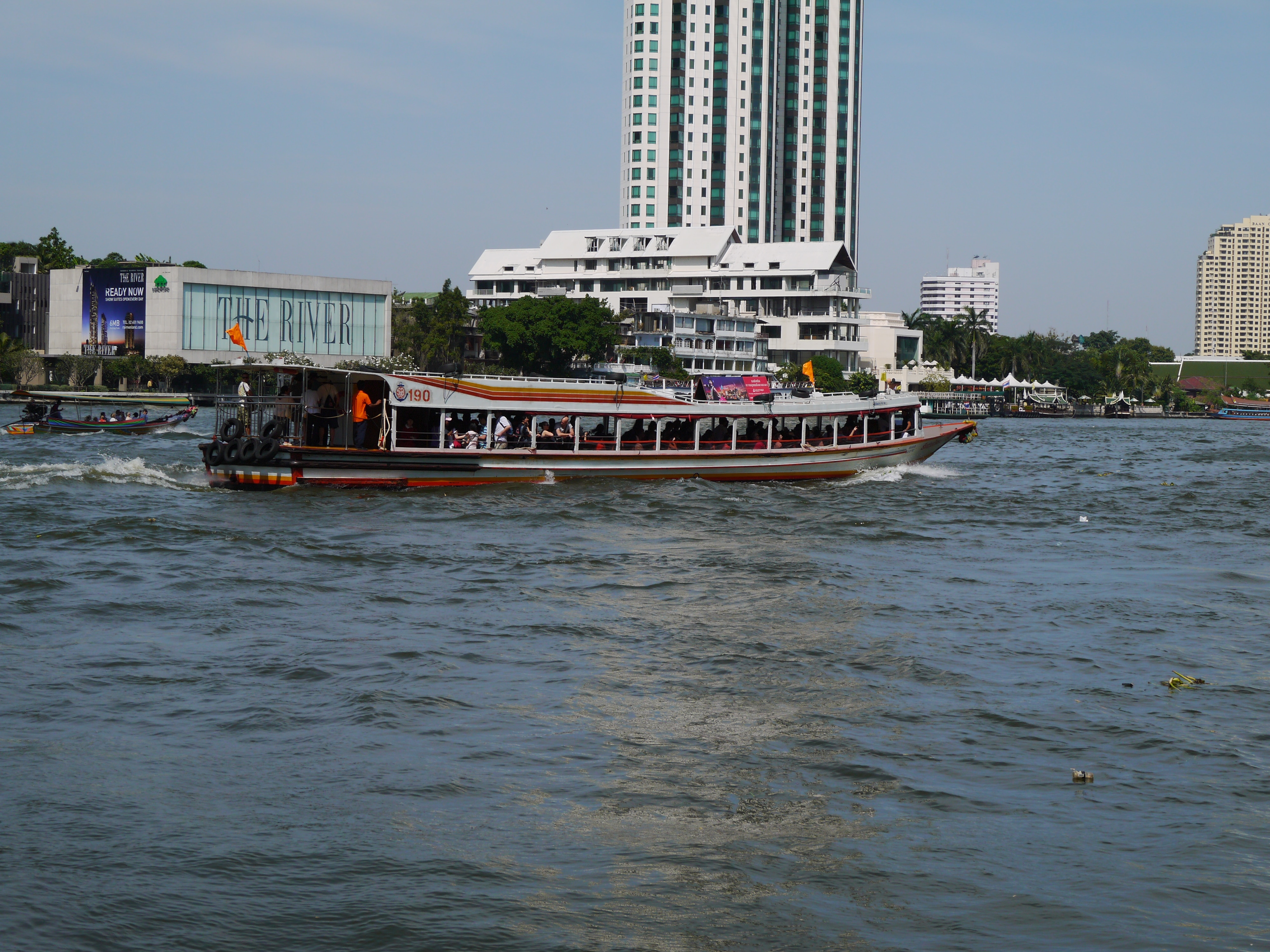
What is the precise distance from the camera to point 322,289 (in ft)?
319

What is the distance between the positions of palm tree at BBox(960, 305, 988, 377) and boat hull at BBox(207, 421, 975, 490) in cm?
10810

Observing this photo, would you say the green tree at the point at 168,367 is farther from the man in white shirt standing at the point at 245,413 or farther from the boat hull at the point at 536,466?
the boat hull at the point at 536,466

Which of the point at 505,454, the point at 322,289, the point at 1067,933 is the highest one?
the point at 322,289

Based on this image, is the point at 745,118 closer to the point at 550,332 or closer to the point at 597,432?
the point at 550,332

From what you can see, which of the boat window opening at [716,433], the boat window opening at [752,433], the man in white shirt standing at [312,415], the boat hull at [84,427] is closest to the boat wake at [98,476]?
the man in white shirt standing at [312,415]

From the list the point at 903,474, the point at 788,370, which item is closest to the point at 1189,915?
the point at 903,474

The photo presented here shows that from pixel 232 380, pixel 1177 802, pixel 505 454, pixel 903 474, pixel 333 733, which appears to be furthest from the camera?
pixel 232 380

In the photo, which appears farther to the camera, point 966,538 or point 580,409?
point 580,409

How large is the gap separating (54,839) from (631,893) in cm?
335

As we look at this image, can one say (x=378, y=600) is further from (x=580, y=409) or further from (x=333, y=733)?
(x=580, y=409)

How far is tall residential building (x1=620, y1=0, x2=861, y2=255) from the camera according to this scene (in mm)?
124562

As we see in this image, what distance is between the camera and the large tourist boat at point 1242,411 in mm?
124750

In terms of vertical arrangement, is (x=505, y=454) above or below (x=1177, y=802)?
above

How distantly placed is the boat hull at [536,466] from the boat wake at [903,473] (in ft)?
0.50
